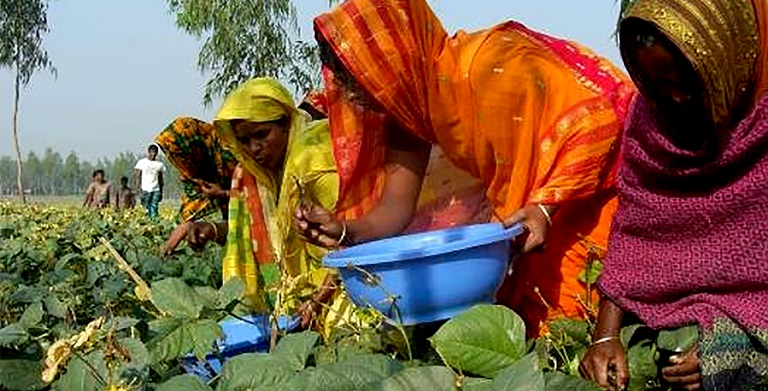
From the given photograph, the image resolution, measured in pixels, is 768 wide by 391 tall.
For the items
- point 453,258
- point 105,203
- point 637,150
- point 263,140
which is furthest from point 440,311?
point 105,203

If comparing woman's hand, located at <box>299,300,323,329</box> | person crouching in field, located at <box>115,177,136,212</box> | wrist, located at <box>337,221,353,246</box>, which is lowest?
person crouching in field, located at <box>115,177,136,212</box>

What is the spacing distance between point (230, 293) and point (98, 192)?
19.1 metres

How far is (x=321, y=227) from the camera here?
8.52ft

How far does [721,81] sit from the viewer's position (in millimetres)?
1748

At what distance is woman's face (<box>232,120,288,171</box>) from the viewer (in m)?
3.31

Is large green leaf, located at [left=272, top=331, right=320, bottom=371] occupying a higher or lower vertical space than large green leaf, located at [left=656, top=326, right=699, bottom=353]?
lower

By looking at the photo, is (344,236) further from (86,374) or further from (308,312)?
(86,374)

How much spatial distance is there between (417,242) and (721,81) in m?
0.77

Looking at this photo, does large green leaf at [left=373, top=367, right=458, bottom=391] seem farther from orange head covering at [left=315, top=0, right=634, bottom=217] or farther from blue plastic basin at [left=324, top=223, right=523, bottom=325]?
orange head covering at [left=315, top=0, right=634, bottom=217]

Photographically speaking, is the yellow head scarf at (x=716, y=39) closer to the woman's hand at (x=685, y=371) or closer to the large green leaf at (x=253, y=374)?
the woman's hand at (x=685, y=371)

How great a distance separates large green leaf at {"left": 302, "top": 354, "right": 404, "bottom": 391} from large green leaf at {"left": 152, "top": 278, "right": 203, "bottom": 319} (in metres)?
0.42

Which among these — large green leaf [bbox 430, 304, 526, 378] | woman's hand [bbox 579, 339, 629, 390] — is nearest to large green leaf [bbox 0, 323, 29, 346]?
large green leaf [bbox 430, 304, 526, 378]

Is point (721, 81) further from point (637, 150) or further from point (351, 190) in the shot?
point (351, 190)

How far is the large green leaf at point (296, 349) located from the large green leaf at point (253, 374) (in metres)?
0.06
